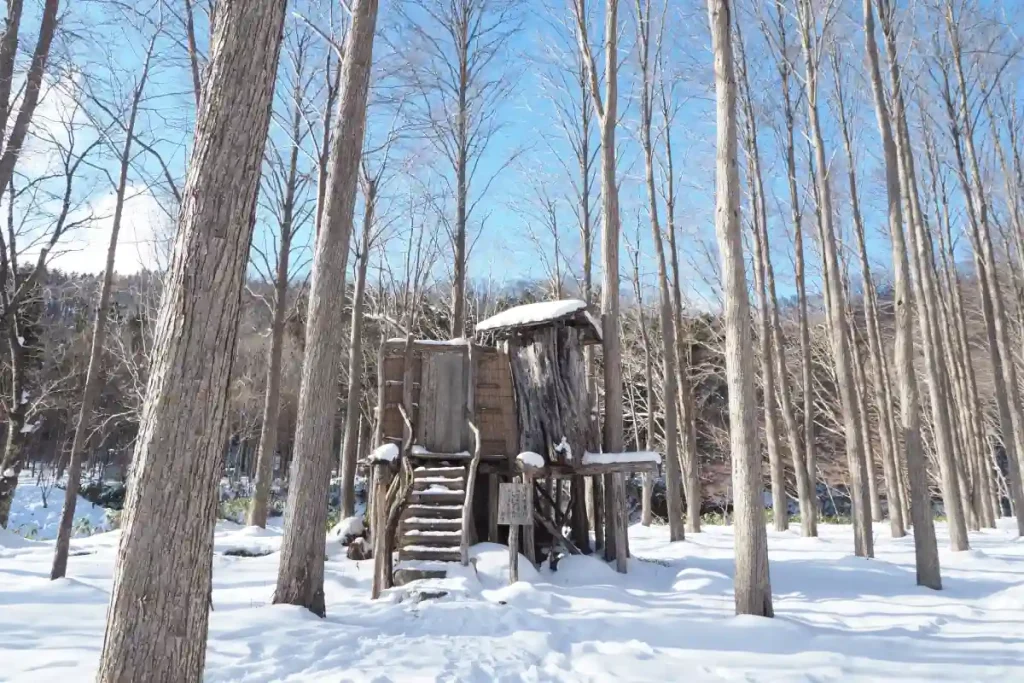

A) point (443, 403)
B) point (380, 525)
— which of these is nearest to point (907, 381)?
point (443, 403)

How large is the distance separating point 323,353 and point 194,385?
3.57 meters

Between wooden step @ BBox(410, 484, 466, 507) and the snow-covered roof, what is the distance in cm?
277

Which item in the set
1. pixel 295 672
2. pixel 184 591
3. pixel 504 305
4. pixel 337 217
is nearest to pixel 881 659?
pixel 295 672

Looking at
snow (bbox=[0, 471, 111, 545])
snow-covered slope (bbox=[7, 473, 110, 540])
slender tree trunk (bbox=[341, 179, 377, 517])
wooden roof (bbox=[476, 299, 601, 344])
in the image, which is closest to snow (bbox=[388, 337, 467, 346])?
wooden roof (bbox=[476, 299, 601, 344])

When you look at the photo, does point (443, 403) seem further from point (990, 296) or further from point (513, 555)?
point (990, 296)

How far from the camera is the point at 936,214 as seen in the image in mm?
18094

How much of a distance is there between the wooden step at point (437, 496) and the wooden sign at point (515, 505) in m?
0.92

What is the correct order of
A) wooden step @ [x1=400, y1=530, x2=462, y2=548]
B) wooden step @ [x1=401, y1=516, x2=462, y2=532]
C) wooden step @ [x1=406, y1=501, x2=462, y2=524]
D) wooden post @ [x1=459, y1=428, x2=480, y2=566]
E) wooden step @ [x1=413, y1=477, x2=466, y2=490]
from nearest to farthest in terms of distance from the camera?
wooden post @ [x1=459, y1=428, x2=480, y2=566] → wooden step @ [x1=400, y1=530, x2=462, y2=548] → wooden step @ [x1=401, y1=516, x2=462, y2=532] → wooden step @ [x1=406, y1=501, x2=462, y2=524] → wooden step @ [x1=413, y1=477, x2=466, y2=490]

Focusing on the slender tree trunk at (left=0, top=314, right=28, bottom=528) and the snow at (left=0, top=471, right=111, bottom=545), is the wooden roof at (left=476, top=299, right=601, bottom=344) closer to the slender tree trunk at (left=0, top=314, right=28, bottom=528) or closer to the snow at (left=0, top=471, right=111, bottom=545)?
the slender tree trunk at (left=0, top=314, right=28, bottom=528)

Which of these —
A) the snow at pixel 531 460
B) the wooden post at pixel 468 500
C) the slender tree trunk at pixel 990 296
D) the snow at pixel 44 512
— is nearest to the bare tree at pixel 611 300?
the snow at pixel 531 460

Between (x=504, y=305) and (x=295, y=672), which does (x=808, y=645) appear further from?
(x=504, y=305)

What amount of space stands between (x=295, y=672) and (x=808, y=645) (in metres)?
4.45

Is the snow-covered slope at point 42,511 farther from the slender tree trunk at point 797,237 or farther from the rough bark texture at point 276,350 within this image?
the slender tree trunk at point 797,237

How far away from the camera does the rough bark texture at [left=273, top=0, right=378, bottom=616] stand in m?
6.29
